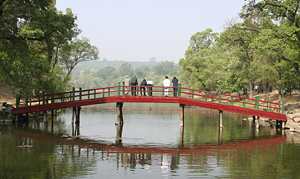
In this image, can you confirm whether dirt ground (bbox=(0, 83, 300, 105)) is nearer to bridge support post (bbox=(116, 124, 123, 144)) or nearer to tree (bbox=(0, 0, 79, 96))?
tree (bbox=(0, 0, 79, 96))

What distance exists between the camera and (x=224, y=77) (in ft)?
212

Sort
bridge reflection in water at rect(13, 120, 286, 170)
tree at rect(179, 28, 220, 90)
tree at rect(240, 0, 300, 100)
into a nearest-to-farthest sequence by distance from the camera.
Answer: bridge reflection in water at rect(13, 120, 286, 170), tree at rect(240, 0, 300, 100), tree at rect(179, 28, 220, 90)

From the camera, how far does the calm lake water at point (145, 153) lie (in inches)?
651

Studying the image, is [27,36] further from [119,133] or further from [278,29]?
[278,29]

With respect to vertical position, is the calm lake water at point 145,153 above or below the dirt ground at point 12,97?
below

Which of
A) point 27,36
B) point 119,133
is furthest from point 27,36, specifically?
point 119,133

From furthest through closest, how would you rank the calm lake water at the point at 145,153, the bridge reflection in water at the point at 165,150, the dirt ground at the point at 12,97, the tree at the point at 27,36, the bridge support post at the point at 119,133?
the dirt ground at the point at 12,97, the tree at the point at 27,36, the bridge support post at the point at 119,133, the bridge reflection in water at the point at 165,150, the calm lake water at the point at 145,153

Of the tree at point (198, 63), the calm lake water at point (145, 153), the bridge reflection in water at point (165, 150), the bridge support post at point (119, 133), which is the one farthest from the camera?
the tree at point (198, 63)

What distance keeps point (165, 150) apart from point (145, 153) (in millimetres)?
1737

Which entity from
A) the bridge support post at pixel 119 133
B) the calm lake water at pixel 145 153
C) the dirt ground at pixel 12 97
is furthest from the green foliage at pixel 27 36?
the dirt ground at pixel 12 97

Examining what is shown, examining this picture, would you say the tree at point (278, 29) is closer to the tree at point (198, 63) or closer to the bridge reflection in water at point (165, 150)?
the bridge reflection in water at point (165, 150)

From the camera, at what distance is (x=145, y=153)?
21.4 meters

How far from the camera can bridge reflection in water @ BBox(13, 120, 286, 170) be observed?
63.5 ft

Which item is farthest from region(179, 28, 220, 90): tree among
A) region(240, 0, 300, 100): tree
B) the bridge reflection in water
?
the bridge reflection in water
